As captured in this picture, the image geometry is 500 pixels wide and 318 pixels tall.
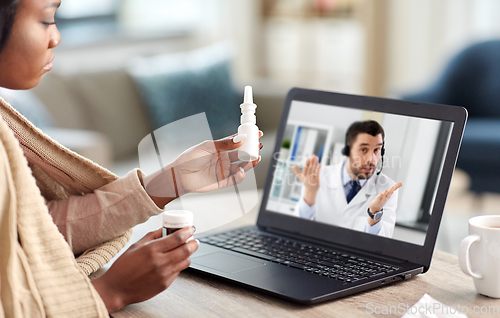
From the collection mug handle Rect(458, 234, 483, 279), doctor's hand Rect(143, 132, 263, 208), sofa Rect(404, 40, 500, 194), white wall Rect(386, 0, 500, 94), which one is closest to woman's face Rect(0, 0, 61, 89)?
doctor's hand Rect(143, 132, 263, 208)

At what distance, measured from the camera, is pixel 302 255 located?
84 cm

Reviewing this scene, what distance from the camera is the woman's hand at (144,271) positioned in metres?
0.65

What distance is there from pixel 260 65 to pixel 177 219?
387 cm

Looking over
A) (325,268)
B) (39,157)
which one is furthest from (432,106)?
(39,157)

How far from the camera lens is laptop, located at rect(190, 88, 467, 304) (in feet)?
2.48

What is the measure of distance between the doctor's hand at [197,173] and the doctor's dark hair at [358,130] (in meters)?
0.18

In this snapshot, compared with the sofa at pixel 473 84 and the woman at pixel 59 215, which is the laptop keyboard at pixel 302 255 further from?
the sofa at pixel 473 84

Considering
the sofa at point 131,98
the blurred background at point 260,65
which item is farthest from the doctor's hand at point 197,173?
the sofa at point 131,98

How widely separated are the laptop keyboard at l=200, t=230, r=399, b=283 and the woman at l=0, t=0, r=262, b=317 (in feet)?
0.47

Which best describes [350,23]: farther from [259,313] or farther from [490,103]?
[259,313]

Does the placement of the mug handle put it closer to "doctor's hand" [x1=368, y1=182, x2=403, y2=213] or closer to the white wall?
"doctor's hand" [x1=368, y1=182, x2=403, y2=213]

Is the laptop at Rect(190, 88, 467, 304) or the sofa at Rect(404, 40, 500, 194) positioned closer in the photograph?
the laptop at Rect(190, 88, 467, 304)

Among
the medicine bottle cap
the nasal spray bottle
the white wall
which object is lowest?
the medicine bottle cap

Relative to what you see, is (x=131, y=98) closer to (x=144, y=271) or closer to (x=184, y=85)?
(x=184, y=85)
